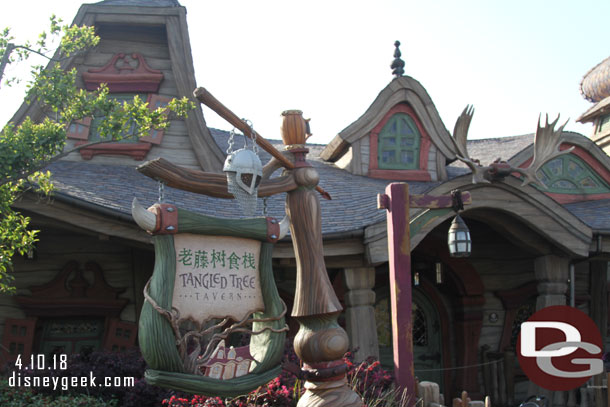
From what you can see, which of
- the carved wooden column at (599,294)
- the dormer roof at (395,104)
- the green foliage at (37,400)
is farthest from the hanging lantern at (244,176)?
the carved wooden column at (599,294)

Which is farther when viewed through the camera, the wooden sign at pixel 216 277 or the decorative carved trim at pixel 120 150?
the decorative carved trim at pixel 120 150

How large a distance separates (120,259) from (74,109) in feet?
7.68

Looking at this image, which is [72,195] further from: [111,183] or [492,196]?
[492,196]

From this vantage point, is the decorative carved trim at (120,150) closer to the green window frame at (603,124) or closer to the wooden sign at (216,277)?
the wooden sign at (216,277)

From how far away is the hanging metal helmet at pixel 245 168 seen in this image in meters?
4.19

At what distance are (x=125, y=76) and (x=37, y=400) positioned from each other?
509cm

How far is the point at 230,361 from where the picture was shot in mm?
4031

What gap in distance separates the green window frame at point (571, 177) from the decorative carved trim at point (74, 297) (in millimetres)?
7609

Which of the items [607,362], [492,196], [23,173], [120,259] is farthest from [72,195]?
[607,362]

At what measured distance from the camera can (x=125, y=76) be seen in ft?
30.9

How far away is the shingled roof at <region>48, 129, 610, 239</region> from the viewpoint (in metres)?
7.31

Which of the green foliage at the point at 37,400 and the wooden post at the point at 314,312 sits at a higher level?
the wooden post at the point at 314,312

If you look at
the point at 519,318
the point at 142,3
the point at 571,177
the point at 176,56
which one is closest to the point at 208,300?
the point at 176,56

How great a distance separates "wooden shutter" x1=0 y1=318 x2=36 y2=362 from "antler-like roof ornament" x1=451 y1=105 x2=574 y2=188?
6028mm
